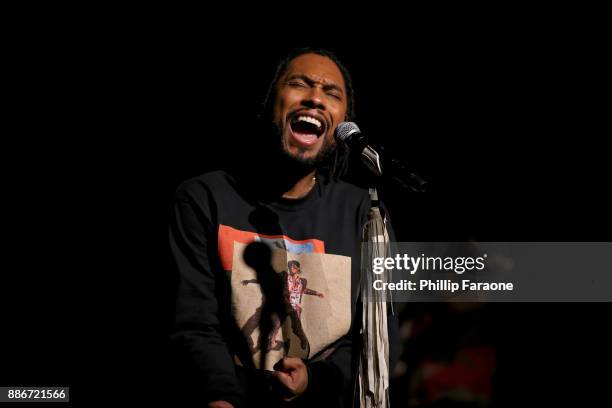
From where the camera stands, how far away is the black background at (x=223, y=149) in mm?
Result: 1949

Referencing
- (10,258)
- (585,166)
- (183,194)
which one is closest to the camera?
(183,194)

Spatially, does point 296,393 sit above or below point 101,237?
below

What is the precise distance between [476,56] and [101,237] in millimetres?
1859

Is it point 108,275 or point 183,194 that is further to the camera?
point 108,275

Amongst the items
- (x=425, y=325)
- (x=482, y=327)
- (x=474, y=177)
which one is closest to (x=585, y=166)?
(x=474, y=177)

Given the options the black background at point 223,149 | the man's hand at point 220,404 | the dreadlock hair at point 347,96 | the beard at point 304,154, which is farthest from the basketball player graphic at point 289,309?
the black background at point 223,149

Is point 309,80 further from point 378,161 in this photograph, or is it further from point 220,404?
point 220,404

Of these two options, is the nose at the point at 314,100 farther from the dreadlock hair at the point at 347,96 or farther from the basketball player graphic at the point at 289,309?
the basketball player graphic at the point at 289,309

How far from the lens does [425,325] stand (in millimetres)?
1995

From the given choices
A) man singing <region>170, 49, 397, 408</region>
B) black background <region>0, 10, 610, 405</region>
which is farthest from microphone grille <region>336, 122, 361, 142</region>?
black background <region>0, 10, 610, 405</region>

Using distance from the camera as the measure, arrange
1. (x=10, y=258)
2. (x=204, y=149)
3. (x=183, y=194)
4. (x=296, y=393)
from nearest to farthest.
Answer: (x=296, y=393) → (x=183, y=194) → (x=10, y=258) → (x=204, y=149)

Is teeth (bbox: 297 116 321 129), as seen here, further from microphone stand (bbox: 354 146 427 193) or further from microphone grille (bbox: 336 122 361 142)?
microphone stand (bbox: 354 146 427 193)

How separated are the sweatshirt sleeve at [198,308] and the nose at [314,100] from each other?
1.62 feet

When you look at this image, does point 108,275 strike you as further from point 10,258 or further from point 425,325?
point 425,325
